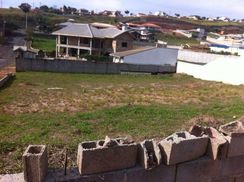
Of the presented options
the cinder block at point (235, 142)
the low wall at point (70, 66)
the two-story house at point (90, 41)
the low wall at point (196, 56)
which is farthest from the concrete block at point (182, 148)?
the two-story house at point (90, 41)

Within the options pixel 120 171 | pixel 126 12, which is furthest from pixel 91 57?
pixel 126 12

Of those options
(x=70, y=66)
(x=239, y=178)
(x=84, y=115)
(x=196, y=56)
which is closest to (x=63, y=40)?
(x=70, y=66)

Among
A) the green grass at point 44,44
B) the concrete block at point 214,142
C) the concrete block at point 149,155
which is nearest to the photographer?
the concrete block at point 149,155

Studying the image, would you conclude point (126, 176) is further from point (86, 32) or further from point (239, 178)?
point (86, 32)

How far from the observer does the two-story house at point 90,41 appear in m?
43.9

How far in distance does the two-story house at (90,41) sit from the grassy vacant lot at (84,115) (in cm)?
2333

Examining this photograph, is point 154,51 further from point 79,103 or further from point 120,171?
point 120,171

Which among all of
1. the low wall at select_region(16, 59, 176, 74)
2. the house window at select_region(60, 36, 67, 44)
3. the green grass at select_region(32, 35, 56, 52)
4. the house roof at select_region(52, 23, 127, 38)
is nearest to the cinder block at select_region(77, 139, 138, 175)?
the low wall at select_region(16, 59, 176, 74)

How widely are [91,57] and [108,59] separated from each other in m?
1.93

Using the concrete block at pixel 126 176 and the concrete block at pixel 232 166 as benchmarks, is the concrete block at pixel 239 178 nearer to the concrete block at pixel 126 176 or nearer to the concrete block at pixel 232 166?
the concrete block at pixel 232 166

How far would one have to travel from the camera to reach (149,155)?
3.41 meters

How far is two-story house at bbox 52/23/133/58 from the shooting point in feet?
144

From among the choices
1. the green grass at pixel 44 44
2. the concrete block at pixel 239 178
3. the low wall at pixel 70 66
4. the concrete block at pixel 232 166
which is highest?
the concrete block at pixel 232 166

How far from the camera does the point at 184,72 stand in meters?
32.0
